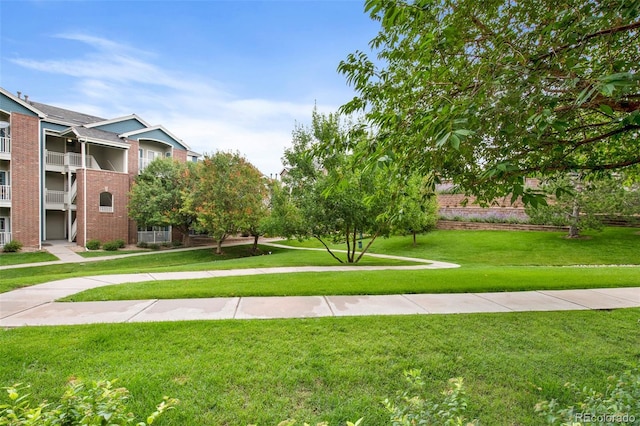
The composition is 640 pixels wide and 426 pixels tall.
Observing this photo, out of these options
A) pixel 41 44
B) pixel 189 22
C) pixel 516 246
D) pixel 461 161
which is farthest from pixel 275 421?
pixel 516 246

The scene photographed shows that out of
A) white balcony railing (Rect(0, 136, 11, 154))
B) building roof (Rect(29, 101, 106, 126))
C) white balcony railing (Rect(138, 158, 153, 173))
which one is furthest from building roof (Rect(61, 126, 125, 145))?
white balcony railing (Rect(0, 136, 11, 154))

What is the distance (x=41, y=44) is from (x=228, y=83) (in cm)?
746

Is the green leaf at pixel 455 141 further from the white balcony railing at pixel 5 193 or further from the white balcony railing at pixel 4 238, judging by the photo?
the white balcony railing at pixel 4 238

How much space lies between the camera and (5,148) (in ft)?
54.2

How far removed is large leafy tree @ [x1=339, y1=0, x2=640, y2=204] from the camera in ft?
7.01

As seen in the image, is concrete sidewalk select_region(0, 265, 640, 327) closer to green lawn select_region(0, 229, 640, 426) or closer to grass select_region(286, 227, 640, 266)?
green lawn select_region(0, 229, 640, 426)

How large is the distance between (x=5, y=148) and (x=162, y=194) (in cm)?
814

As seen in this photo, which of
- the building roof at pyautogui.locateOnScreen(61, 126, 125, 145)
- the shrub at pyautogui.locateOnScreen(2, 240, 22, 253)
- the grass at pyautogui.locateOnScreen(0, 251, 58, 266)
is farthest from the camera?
the building roof at pyautogui.locateOnScreen(61, 126, 125, 145)

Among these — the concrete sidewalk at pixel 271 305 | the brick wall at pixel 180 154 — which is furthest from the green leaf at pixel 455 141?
the brick wall at pixel 180 154

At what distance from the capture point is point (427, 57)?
10.5 feet

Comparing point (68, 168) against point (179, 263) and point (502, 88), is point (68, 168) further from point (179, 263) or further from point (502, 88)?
point (502, 88)

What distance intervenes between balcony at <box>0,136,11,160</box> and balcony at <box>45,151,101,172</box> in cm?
301

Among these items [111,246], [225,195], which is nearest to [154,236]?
[111,246]

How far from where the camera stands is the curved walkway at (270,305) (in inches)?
165
